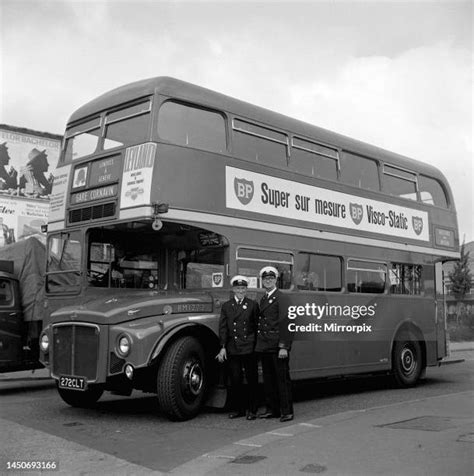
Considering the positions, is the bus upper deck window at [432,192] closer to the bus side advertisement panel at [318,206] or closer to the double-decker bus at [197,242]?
the bus side advertisement panel at [318,206]

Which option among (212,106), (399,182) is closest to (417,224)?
(399,182)

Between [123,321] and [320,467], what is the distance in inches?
138

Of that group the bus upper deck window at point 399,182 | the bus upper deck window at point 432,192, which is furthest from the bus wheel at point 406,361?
the bus upper deck window at point 432,192

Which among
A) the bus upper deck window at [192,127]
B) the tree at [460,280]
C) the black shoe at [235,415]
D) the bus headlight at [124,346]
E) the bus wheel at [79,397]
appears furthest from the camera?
the tree at [460,280]

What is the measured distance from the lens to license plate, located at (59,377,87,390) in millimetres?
8307

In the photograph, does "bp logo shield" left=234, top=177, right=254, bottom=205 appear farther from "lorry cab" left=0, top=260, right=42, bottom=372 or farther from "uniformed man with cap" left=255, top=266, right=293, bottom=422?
"lorry cab" left=0, top=260, right=42, bottom=372

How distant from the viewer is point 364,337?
1180 cm

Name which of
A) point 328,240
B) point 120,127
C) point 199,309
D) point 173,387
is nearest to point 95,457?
point 173,387

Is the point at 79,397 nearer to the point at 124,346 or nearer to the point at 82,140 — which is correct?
the point at 124,346

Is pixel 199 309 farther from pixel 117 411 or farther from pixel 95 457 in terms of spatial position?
pixel 95 457

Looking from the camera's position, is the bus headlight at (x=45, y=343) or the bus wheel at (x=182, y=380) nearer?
the bus wheel at (x=182, y=380)

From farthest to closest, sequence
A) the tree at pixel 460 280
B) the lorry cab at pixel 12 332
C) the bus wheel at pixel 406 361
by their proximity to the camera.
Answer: the tree at pixel 460 280 → the bus wheel at pixel 406 361 → the lorry cab at pixel 12 332

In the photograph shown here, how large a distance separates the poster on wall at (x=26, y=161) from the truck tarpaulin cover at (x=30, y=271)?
9251 millimetres

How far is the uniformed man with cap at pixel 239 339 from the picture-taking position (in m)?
8.69
